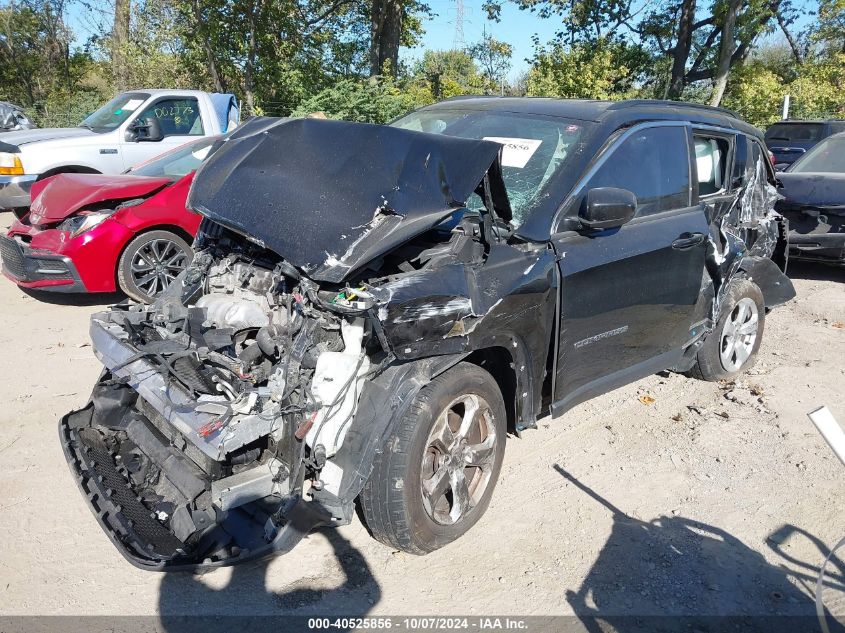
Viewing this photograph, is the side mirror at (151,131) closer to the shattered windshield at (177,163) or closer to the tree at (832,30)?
the shattered windshield at (177,163)

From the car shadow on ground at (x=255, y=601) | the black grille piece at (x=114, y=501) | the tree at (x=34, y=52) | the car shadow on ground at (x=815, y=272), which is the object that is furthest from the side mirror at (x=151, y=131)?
the tree at (x=34, y=52)

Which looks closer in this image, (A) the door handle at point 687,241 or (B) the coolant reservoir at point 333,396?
(B) the coolant reservoir at point 333,396

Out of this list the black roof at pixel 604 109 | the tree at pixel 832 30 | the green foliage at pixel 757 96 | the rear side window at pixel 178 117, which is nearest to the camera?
the black roof at pixel 604 109

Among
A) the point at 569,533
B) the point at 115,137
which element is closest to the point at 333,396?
the point at 569,533

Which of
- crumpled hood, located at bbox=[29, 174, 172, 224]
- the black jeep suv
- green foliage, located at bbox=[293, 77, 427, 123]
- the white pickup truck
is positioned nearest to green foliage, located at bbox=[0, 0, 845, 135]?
green foliage, located at bbox=[293, 77, 427, 123]

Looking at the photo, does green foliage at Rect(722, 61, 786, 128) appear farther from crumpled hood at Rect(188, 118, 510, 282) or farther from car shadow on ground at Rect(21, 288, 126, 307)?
crumpled hood at Rect(188, 118, 510, 282)

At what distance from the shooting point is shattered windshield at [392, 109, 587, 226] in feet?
11.8

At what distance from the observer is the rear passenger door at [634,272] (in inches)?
139

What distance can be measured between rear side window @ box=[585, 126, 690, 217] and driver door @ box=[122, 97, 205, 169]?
23.2ft

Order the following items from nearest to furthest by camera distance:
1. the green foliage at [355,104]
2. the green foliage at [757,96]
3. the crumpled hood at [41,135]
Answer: the crumpled hood at [41,135] → the green foliage at [355,104] → the green foliage at [757,96]

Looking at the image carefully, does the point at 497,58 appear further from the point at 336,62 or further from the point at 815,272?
the point at 815,272

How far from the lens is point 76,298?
6734mm

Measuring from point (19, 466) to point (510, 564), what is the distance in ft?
8.93

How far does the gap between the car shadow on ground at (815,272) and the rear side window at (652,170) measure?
5.19 m
